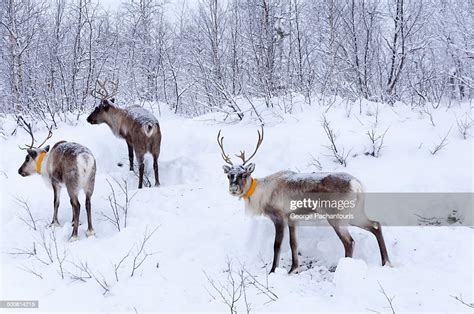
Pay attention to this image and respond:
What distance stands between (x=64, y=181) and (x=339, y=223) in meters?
3.75

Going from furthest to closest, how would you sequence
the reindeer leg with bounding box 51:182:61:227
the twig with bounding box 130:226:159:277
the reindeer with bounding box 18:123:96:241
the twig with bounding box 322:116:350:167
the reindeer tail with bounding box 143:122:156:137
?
the reindeer tail with bounding box 143:122:156:137 < the twig with bounding box 322:116:350:167 < the reindeer leg with bounding box 51:182:61:227 < the reindeer with bounding box 18:123:96:241 < the twig with bounding box 130:226:159:277

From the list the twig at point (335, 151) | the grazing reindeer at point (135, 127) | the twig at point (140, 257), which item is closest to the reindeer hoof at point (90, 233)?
the twig at point (140, 257)

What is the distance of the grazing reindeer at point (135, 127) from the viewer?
7.07m

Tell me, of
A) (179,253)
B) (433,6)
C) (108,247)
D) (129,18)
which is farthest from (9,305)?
(129,18)

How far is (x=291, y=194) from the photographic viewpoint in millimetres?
4676

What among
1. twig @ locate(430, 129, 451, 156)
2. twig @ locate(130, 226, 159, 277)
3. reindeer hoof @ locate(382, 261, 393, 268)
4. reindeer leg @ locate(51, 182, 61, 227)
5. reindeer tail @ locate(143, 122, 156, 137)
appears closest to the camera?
twig @ locate(130, 226, 159, 277)

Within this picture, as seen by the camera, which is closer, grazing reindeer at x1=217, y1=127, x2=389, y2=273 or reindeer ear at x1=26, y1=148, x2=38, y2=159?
grazing reindeer at x1=217, y1=127, x2=389, y2=273

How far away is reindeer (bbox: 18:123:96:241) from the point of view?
548cm

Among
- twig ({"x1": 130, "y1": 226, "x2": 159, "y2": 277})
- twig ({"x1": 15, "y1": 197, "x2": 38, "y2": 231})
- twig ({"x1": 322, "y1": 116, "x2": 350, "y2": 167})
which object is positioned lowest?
twig ({"x1": 130, "y1": 226, "x2": 159, "y2": 277})

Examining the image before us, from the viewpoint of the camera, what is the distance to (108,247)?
15.9ft

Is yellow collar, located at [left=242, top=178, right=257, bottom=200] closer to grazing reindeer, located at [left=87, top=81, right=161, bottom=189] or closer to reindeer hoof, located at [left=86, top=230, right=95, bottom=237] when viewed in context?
reindeer hoof, located at [left=86, top=230, right=95, bottom=237]

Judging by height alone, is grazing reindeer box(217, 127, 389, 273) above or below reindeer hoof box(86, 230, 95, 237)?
above

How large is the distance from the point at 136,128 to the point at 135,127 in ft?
0.14

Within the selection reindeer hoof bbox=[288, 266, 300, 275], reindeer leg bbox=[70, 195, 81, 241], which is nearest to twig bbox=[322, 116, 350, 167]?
reindeer hoof bbox=[288, 266, 300, 275]
